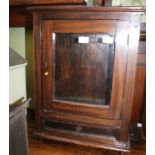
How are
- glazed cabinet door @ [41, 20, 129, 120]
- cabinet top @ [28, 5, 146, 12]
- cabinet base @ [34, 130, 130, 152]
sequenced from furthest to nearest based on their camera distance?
1. cabinet base @ [34, 130, 130, 152]
2. glazed cabinet door @ [41, 20, 129, 120]
3. cabinet top @ [28, 5, 146, 12]

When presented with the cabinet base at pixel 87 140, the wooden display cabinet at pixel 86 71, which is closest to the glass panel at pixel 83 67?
the wooden display cabinet at pixel 86 71

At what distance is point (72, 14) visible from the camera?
4.06 ft

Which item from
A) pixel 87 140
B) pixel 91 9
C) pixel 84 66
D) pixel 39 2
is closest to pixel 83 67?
pixel 84 66

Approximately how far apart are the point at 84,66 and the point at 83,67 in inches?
0.4

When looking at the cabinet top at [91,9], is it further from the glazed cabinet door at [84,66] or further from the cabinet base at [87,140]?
the cabinet base at [87,140]

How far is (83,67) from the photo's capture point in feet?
4.44

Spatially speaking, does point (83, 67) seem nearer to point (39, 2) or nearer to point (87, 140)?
point (87, 140)

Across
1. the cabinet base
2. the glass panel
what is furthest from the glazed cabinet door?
the cabinet base

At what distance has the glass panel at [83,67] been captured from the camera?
1283 millimetres

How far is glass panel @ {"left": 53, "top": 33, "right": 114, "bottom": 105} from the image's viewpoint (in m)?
1.28

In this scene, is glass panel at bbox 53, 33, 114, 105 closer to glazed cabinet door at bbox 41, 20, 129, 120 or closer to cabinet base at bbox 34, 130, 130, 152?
glazed cabinet door at bbox 41, 20, 129, 120

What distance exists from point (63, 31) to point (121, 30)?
398mm

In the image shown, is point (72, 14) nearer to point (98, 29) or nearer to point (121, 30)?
point (98, 29)
